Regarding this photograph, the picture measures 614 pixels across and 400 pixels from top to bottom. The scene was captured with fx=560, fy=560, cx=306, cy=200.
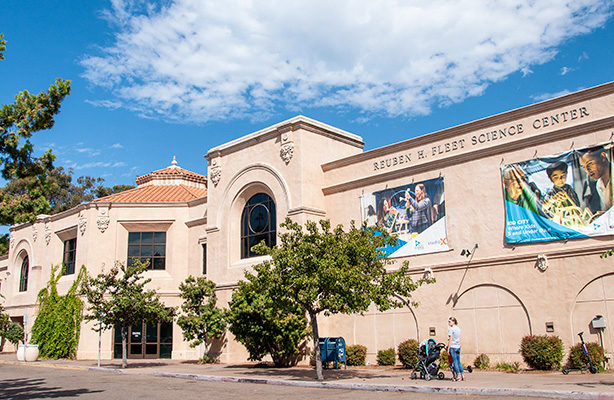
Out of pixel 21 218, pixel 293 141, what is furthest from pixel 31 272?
pixel 21 218

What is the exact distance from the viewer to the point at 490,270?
66.4 ft

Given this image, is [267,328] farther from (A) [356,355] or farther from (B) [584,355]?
(B) [584,355]

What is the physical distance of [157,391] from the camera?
1548 cm

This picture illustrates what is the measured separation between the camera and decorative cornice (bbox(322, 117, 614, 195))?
1862cm

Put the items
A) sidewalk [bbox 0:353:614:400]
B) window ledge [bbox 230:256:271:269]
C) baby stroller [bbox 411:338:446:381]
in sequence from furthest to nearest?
1. window ledge [bbox 230:256:271:269]
2. baby stroller [bbox 411:338:446:381]
3. sidewalk [bbox 0:353:614:400]

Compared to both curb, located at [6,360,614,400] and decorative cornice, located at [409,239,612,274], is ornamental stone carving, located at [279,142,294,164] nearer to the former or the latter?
decorative cornice, located at [409,239,612,274]

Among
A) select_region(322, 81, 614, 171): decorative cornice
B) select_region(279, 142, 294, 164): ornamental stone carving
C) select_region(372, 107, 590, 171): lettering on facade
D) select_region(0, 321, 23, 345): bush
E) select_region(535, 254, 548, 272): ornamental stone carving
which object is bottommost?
select_region(0, 321, 23, 345): bush

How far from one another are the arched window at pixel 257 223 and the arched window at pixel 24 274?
22.3 meters

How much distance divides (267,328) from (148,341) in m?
12.4

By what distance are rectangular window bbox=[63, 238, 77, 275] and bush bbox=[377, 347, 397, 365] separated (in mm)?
22244

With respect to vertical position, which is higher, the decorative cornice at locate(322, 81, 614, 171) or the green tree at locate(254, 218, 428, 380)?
the decorative cornice at locate(322, 81, 614, 171)

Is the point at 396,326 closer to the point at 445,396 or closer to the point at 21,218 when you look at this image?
the point at 445,396

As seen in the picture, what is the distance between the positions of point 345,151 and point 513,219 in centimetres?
1051

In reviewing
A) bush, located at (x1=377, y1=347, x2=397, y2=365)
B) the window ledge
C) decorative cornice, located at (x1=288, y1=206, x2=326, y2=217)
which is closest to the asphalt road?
bush, located at (x1=377, y1=347, x2=397, y2=365)
